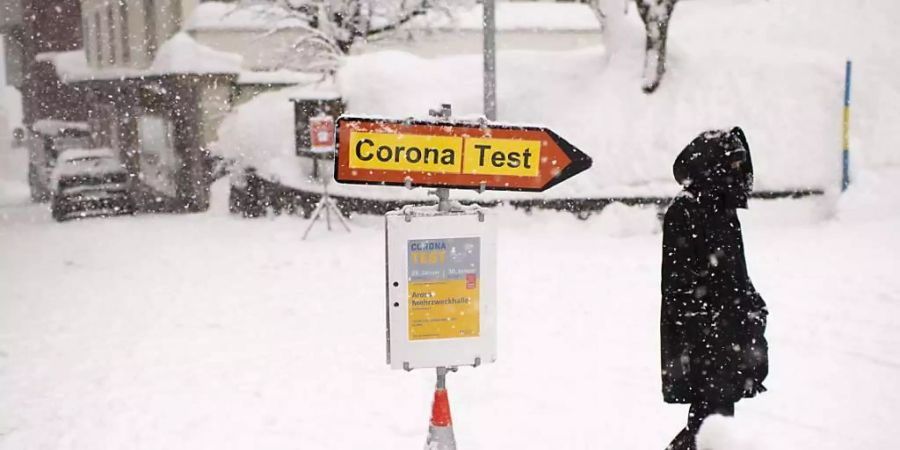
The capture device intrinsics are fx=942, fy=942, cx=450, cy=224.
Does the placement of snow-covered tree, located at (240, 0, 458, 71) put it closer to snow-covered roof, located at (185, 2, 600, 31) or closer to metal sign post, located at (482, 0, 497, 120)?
snow-covered roof, located at (185, 2, 600, 31)

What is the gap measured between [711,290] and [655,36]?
10731 millimetres

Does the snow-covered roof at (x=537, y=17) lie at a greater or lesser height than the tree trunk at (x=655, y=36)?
greater

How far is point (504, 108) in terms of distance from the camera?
1491 cm

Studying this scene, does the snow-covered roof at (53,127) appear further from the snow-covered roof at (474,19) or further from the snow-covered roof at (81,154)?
the snow-covered roof at (81,154)

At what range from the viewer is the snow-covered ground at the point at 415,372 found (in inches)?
220

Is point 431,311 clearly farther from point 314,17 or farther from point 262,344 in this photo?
point 314,17

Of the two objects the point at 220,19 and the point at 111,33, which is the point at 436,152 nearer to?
the point at 220,19

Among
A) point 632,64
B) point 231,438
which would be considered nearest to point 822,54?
point 632,64

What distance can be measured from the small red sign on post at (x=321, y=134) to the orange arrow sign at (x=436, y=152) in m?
10.4

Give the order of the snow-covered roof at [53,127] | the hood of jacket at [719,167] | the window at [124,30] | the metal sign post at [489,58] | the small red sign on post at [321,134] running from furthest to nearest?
the snow-covered roof at [53,127] → the window at [124,30] → the small red sign on post at [321,134] → the metal sign post at [489,58] → the hood of jacket at [719,167]

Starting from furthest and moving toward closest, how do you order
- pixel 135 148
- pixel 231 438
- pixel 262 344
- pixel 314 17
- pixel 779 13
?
pixel 135 148
pixel 314 17
pixel 779 13
pixel 262 344
pixel 231 438

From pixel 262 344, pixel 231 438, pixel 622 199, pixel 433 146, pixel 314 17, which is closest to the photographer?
pixel 433 146

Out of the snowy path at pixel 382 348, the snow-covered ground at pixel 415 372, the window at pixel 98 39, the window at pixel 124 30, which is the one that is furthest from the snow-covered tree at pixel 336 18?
the snowy path at pixel 382 348

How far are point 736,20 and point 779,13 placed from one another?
0.81 metres
